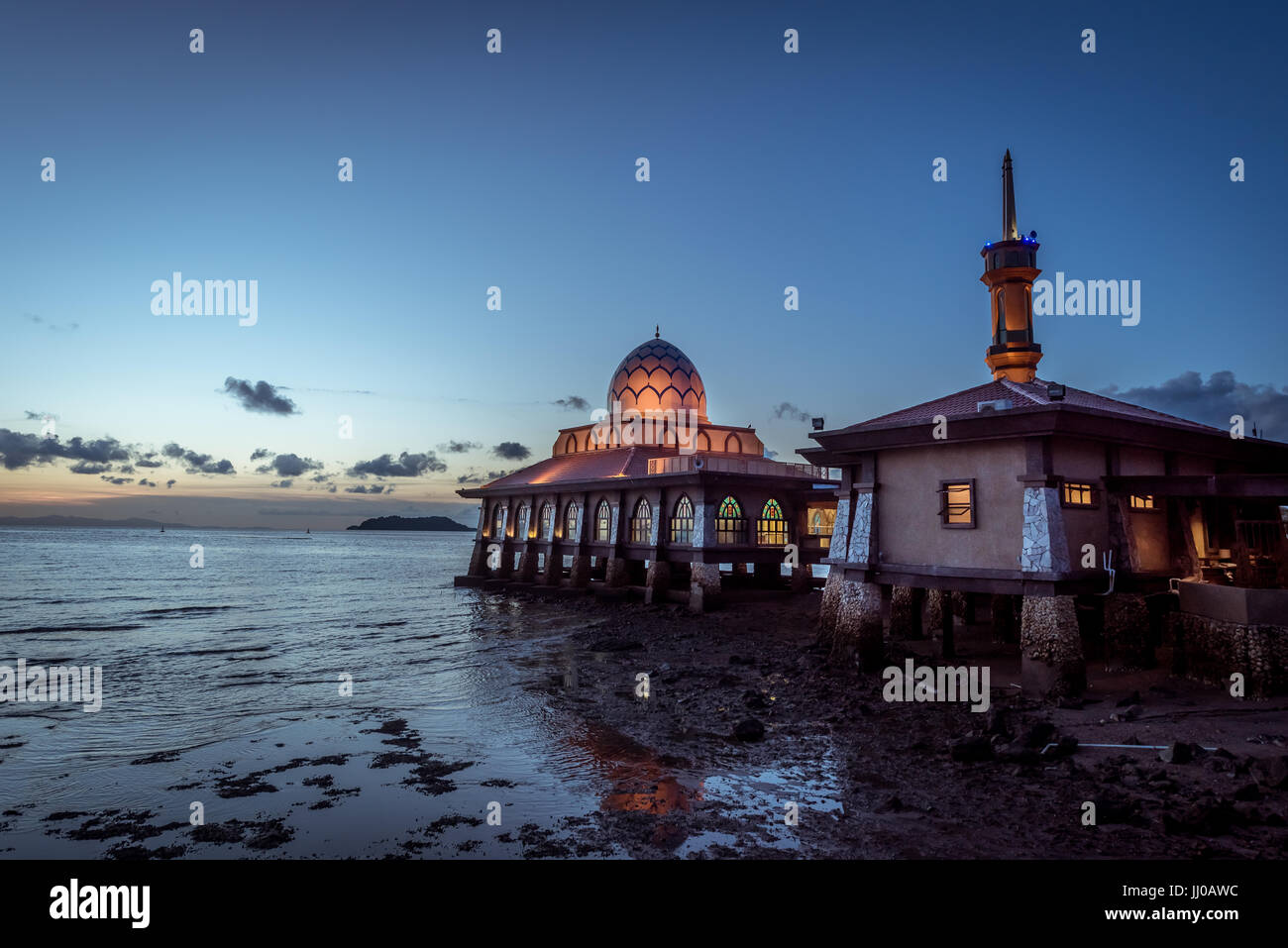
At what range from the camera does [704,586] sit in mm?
32312

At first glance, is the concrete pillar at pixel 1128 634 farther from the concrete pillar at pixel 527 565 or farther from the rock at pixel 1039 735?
the concrete pillar at pixel 527 565

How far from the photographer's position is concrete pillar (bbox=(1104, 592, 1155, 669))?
1642cm

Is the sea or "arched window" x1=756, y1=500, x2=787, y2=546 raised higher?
"arched window" x1=756, y1=500, x2=787, y2=546

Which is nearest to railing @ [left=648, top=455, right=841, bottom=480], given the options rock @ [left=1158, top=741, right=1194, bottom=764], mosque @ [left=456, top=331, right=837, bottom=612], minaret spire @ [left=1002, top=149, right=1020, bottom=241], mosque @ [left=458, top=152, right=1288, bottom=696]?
mosque @ [left=456, top=331, right=837, bottom=612]

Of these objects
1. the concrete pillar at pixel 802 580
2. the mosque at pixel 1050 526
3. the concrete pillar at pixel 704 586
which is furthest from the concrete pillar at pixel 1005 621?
the concrete pillar at pixel 802 580

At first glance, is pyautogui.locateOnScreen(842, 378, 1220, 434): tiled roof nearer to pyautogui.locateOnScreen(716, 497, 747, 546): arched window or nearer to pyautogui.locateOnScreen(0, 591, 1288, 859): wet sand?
pyautogui.locateOnScreen(0, 591, 1288, 859): wet sand

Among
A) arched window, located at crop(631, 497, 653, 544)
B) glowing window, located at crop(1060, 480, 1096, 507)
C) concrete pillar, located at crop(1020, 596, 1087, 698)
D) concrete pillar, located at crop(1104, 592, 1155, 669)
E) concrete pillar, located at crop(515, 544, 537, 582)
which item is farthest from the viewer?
concrete pillar, located at crop(515, 544, 537, 582)

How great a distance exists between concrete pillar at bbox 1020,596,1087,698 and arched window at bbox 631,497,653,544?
22465mm

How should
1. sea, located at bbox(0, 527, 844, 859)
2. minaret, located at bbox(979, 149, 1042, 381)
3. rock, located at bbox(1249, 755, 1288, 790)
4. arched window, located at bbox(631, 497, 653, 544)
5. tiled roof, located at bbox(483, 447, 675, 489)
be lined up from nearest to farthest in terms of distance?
rock, located at bbox(1249, 755, 1288, 790) < sea, located at bbox(0, 527, 844, 859) < minaret, located at bbox(979, 149, 1042, 381) < arched window, located at bbox(631, 497, 653, 544) < tiled roof, located at bbox(483, 447, 675, 489)

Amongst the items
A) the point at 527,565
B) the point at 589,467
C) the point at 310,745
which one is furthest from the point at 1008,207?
the point at 527,565

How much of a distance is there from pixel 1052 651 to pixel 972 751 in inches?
167

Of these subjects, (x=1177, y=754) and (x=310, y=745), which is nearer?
(x=1177, y=754)

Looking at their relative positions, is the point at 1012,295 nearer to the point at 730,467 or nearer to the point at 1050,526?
the point at 1050,526

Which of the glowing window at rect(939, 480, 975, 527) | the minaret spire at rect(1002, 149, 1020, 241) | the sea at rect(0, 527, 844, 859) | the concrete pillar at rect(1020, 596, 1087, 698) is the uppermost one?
the minaret spire at rect(1002, 149, 1020, 241)
